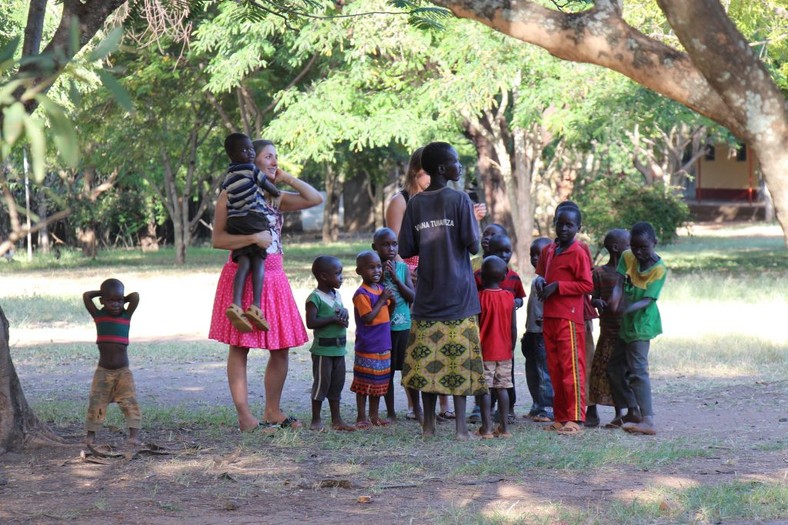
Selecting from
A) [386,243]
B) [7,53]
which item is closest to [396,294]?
[386,243]

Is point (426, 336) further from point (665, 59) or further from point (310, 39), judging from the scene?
point (310, 39)

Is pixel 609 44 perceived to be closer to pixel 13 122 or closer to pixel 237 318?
pixel 237 318

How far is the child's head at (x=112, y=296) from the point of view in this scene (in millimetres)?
5870

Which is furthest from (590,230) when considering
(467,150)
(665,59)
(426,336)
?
(665,59)

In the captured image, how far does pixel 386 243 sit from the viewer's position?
6.66 metres

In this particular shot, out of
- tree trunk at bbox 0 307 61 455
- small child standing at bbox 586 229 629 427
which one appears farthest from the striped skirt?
tree trunk at bbox 0 307 61 455

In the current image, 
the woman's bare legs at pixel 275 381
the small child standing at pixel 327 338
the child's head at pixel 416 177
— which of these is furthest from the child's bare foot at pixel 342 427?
the child's head at pixel 416 177

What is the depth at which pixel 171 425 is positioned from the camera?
702 centimetres

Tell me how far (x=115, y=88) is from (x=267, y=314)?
14.8 ft

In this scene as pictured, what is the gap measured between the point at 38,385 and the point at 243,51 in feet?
34.4

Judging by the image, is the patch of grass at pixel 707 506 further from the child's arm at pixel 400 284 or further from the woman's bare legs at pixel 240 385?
the woman's bare legs at pixel 240 385

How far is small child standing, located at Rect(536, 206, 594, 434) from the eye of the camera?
6664mm

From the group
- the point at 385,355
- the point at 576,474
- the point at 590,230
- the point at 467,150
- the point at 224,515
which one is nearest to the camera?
the point at 224,515

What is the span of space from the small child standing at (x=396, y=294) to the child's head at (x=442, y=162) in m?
0.57
